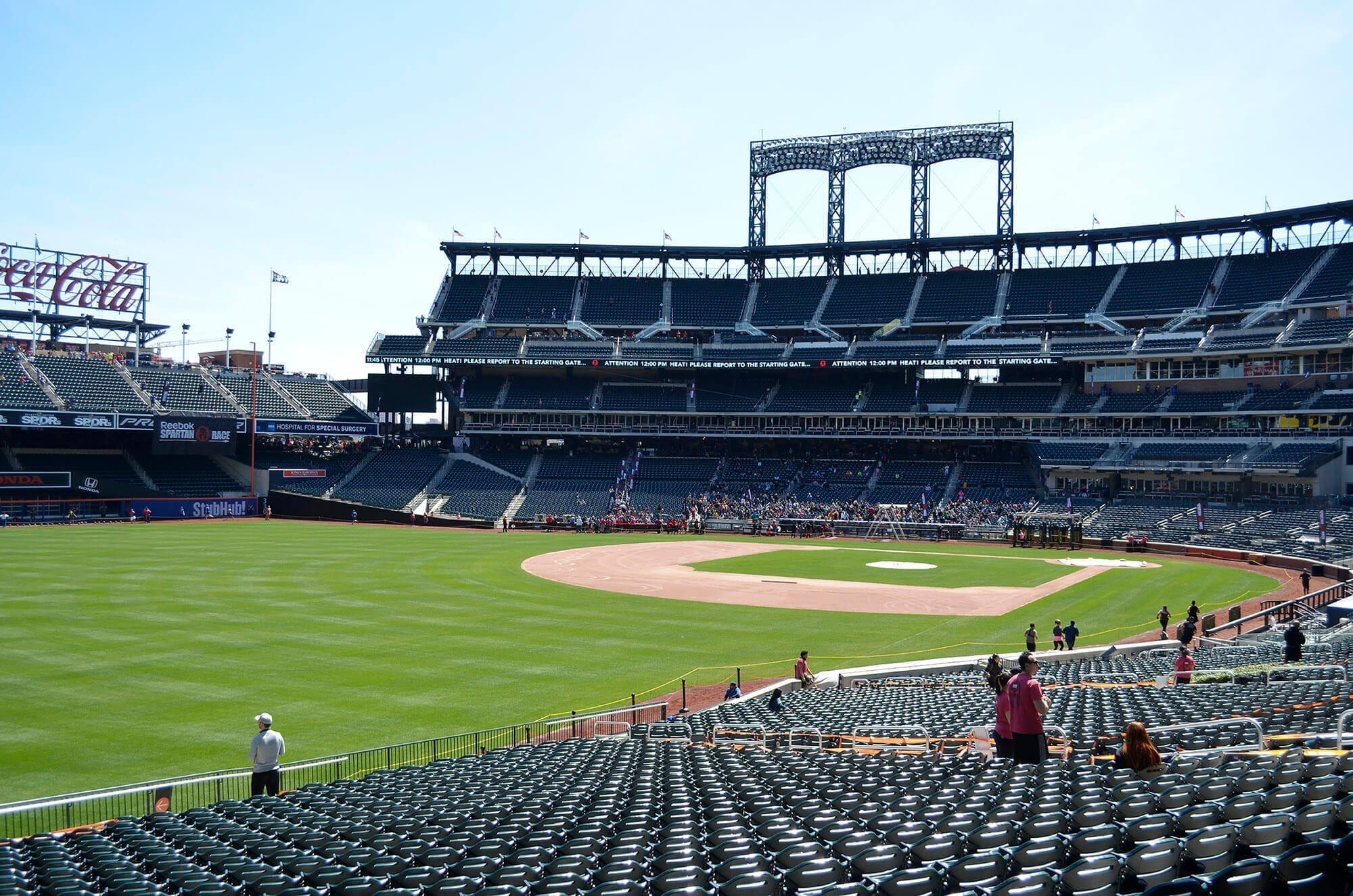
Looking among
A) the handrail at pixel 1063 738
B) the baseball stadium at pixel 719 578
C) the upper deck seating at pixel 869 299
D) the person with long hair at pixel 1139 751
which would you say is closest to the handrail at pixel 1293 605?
the baseball stadium at pixel 719 578

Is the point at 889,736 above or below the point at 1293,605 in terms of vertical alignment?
below

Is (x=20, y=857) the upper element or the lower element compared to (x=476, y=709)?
upper

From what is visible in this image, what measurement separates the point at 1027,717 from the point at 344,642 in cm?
2350

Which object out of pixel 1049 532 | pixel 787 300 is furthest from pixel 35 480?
pixel 1049 532

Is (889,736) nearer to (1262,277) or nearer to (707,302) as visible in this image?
(1262,277)

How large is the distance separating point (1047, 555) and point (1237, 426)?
2279cm

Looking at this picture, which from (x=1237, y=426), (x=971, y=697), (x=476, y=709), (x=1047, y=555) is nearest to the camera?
(x=971, y=697)

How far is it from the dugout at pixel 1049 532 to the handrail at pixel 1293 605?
24.2 metres

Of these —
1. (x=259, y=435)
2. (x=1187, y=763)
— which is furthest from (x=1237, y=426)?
(x=259, y=435)

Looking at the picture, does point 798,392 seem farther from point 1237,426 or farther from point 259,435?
point 259,435

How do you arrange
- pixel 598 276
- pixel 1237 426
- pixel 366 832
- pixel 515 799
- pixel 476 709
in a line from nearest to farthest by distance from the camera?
pixel 366 832, pixel 515 799, pixel 476 709, pixel 1237 426, pixel 598 276

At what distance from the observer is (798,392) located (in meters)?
89.2

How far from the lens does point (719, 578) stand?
47062mm

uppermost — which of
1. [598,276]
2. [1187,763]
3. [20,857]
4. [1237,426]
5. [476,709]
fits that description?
[598,276]
